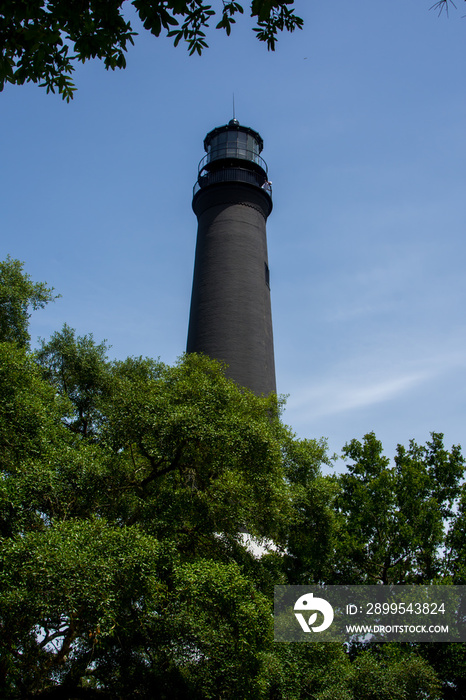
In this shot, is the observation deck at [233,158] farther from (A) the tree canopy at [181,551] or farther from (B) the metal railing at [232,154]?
(A) the tree canopy at [181,551]

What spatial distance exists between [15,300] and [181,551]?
12071 mm

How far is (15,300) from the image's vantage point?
2127cm

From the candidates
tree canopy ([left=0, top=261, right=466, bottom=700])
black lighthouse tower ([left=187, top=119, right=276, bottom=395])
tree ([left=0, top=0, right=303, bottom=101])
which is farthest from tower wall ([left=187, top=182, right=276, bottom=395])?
tree ([left=0, top=0, right=303, bottom=101])

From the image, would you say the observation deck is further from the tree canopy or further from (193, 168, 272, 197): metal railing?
the tree canopy

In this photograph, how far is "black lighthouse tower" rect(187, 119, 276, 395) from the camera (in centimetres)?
2694

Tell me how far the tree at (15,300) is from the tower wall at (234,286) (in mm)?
8541

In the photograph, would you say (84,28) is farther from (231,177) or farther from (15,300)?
(231,177)

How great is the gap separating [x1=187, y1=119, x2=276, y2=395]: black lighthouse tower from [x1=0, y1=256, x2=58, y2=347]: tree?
853 cm

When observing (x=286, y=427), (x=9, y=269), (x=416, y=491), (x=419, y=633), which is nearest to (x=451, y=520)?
(x=416, y=491)

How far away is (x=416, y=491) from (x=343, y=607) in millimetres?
5019

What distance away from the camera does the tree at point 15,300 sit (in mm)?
21094

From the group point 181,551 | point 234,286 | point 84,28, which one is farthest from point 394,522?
point 84,28

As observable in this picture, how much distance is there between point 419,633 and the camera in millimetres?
18125

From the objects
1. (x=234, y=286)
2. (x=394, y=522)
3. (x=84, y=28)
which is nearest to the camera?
(x=84, y=28)
